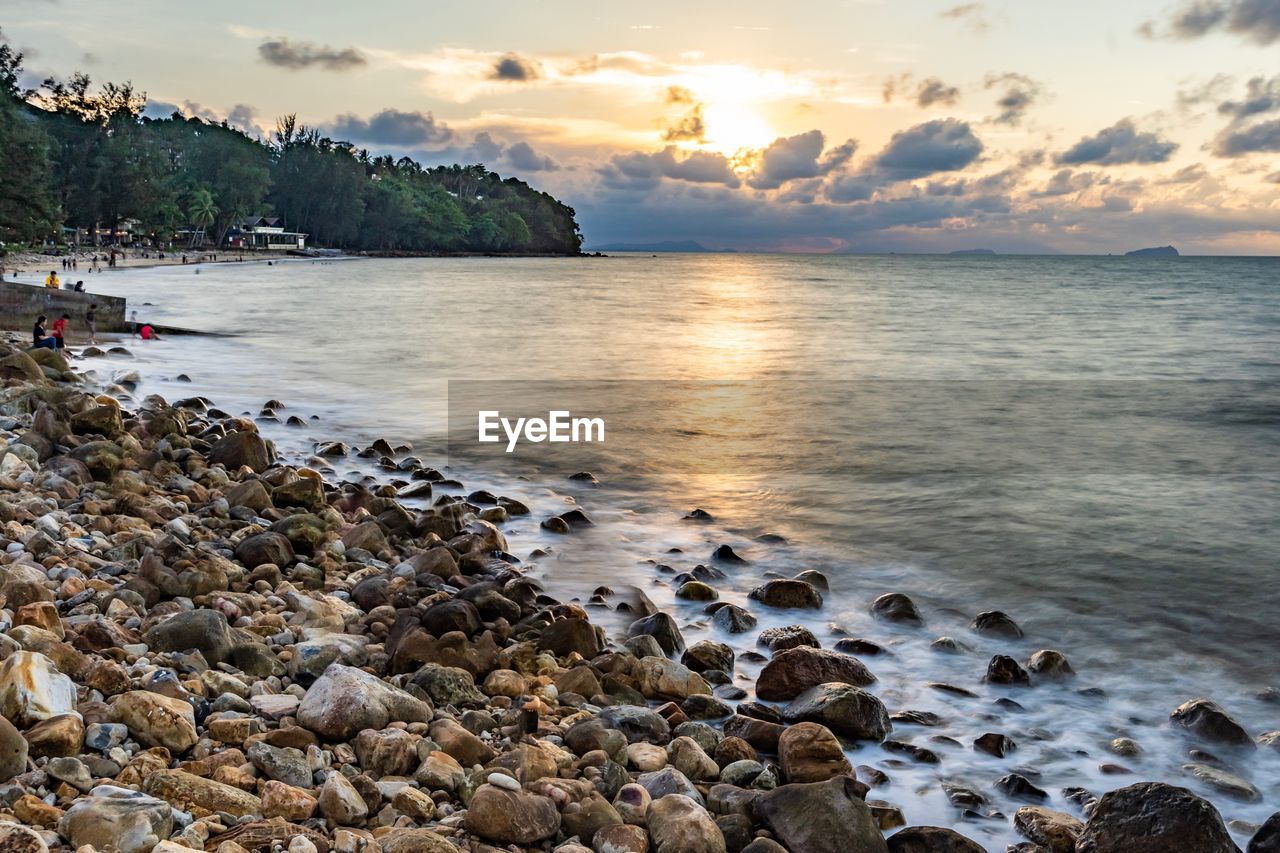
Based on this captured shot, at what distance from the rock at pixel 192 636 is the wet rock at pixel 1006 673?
15.9 feet

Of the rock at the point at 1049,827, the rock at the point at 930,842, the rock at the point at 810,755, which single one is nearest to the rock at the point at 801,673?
the rock at the point at 810,755

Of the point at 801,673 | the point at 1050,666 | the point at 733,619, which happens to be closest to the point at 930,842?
the point at 801,673

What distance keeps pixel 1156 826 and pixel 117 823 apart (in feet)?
13.8

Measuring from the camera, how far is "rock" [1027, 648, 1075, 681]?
→ 21.8 ft

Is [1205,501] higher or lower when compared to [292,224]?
lower

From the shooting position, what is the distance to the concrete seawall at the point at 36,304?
2316 centimetres

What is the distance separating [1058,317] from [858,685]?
51743 millimetres

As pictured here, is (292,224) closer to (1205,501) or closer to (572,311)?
(572,311)

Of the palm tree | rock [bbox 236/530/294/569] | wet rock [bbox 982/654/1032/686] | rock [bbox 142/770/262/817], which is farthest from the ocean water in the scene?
the palm tree

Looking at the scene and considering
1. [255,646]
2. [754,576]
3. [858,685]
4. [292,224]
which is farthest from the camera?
[292,224]

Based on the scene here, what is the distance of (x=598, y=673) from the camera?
5895 millimetres

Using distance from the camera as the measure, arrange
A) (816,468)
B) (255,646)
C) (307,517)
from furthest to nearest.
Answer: (816,468) → (307,517) → (255,646)

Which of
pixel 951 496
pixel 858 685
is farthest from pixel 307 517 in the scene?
pixel 951 496

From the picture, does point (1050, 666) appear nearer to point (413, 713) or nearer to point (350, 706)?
point (413, 713)
